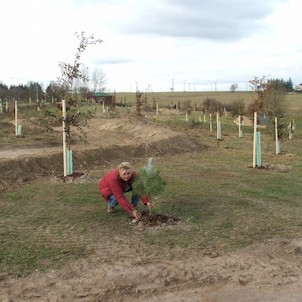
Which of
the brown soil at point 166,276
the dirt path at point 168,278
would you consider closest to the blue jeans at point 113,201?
the brown soil at point 166,276

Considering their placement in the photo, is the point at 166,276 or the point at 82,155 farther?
the point at 82,155

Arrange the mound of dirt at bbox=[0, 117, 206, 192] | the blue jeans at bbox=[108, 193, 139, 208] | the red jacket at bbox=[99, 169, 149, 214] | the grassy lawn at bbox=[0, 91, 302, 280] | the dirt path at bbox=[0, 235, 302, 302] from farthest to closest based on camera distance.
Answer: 1. the mound of dirt at bbox=[0, 117, 206, 192]
2. the blue jeans at bbox=[108, 193, 139, 208]
3. the red jacket at bbox=[99, 169, 149, 214]
4. the grassy lawn at bbox=[0, 91, 302, 280]
5. the dirt path at bbox=[0, 235, 302, 302]

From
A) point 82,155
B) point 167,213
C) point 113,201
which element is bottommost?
point 167,213

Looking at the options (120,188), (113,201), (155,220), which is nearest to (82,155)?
(113,201)

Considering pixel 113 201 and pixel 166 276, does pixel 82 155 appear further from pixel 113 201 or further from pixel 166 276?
pixel 166 276

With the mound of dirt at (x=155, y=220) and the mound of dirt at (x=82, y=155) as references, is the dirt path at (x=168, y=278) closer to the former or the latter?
the mound of dirt at (x=155, y=220)

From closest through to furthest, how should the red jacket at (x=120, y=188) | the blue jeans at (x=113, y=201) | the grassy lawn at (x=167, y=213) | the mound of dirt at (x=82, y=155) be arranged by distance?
the grassy lawn at (x=167, y=213), the red jacket at (x=120, y=188), the blue jeans at (x=113, y=201), the mound of dirt at (x=82, y=155)

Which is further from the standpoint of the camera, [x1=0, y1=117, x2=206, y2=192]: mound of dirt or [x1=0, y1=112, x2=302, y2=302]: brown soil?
[x1=0, y1=117, x2=206, y2=192]: mound of dirt

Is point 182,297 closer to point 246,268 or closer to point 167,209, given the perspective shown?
point 246,268

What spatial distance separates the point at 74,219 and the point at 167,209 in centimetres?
163

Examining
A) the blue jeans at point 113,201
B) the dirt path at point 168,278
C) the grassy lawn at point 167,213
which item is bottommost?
the dirt path at point 168,278

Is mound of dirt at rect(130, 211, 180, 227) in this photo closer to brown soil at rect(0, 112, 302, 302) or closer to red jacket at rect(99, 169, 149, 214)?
brown soil at rect(0, 112, 302, 302)

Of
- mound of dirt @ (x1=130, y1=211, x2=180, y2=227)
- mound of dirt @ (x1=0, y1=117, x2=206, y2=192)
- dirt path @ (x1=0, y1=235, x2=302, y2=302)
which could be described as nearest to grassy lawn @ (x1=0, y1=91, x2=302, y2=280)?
mound of dirt @ (x1=130, y1=211, x2=180, y2=227)

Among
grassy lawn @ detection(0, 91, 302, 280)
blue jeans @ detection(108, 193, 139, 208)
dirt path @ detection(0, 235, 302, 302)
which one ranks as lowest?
dirt path @ detection(0, 235, 302, 302)
